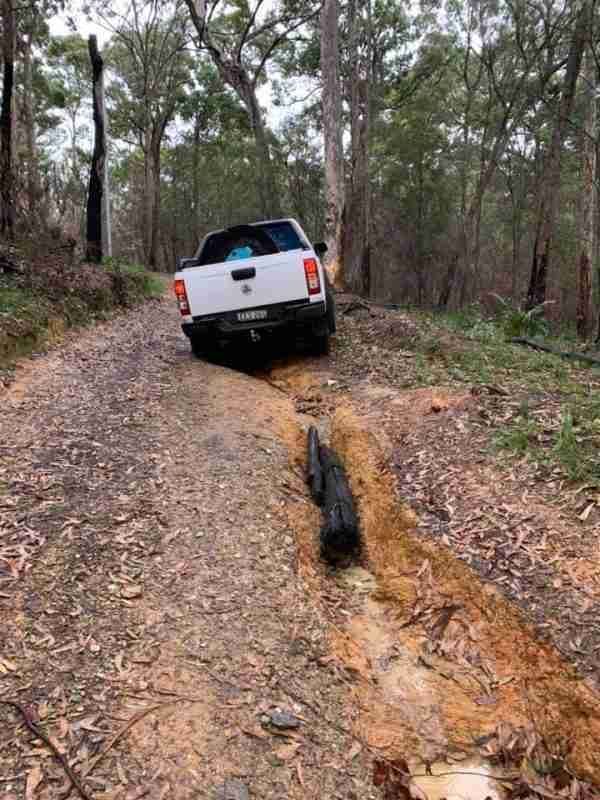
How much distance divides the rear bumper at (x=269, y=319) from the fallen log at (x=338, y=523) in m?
2.88

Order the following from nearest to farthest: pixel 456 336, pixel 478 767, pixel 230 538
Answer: pixel 478 767 → pixel 230 538 → pixel 456 336

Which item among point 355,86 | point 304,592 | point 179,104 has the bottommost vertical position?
point 304,592

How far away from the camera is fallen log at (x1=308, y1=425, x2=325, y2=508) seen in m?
5.00

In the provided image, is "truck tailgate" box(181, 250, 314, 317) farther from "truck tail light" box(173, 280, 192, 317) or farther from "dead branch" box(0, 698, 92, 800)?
"dead branch" box(0, 698, 92, 800)

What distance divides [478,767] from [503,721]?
11.7 inches

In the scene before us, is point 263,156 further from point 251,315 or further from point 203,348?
point 251,315

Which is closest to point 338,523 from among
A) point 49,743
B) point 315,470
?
point 315,470

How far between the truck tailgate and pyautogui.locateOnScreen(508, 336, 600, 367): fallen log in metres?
3.33

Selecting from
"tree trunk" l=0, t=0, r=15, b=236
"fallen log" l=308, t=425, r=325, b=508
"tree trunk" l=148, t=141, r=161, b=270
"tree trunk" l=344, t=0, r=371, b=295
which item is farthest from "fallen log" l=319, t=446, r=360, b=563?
"tree trunk" l=148, t=141, r=161, b=270

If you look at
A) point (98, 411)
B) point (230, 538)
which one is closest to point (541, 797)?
point (230, 538)

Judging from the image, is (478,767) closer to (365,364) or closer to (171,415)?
(171,415)

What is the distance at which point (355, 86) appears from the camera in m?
19.7

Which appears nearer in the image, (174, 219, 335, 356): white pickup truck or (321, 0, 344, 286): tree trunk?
(174, 219, 335, 356): white pickup truck

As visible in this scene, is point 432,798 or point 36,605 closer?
point 432,798
